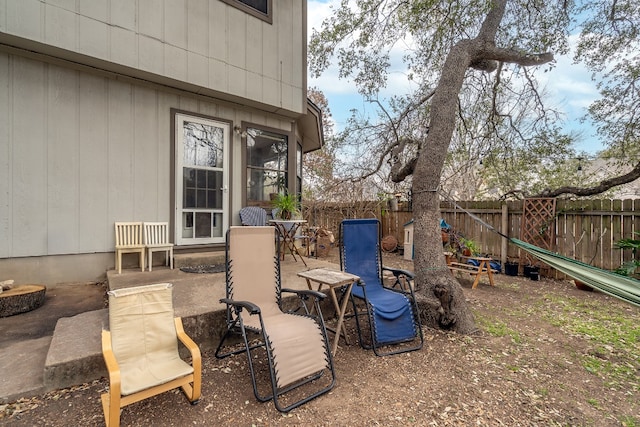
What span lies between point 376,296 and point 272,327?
133 centimetres

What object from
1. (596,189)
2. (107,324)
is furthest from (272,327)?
(596,189)

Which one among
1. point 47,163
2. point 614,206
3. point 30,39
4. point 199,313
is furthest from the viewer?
point 614,206

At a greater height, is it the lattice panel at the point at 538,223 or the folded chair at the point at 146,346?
the lattice panel at the point at 538,223

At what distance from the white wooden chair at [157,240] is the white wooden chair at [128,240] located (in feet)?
0.29

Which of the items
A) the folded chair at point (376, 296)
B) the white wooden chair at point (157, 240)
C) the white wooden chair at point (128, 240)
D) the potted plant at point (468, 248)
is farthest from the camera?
the potted plant at point (468, 248)

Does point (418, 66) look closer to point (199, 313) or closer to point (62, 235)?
point (199, 313)

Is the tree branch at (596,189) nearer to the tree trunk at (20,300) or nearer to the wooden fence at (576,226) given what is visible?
the wooden fence at (576,226)

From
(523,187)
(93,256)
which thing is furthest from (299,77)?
(523,187)

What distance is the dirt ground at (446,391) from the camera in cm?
187

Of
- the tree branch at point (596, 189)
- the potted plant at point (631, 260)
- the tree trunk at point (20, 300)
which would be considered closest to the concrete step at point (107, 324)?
the tree trunk at point (20, 300)

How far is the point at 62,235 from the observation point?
3820 mm

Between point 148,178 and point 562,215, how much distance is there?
787 centimetres

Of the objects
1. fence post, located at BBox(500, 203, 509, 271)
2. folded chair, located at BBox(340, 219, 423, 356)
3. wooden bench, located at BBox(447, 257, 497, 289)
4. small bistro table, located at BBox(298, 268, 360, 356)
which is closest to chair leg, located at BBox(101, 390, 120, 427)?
small bistro table, located at BBox(298, 268, 360, 356)

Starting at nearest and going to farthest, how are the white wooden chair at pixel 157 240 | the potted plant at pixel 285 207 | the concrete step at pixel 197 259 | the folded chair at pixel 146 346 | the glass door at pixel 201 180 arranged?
1. the folded chair at pixel 146 346
2. the white wooden chair at pixel 157 240
3. the concrete step at pixel 197 259
4. the glass door at pixel 201 180
5. the potted plant at pixel 285 207
